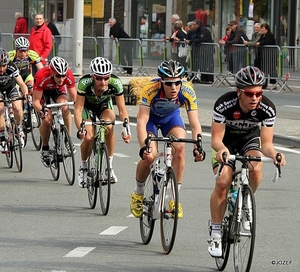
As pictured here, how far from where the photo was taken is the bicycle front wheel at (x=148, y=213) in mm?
9159

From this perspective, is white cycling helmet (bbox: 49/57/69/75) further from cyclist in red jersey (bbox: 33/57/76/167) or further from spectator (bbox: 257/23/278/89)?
spectator (bbox: 257/23/278/89)

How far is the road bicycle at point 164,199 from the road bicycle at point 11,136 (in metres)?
4.97

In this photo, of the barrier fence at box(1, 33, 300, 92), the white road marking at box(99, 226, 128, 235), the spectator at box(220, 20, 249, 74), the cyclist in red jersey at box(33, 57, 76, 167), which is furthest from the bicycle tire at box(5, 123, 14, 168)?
the spectator at box(220, 20, 249, 74)

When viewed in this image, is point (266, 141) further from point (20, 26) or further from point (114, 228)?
point (20, 26)

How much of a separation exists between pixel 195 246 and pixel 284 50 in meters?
17.8

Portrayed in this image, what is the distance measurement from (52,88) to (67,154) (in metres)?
1.10

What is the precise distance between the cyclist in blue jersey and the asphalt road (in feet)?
1.77

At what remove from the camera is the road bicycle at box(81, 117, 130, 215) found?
10.7m

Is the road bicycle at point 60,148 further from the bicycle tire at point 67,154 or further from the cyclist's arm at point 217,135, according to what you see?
the cyclist's arm at point 217,135

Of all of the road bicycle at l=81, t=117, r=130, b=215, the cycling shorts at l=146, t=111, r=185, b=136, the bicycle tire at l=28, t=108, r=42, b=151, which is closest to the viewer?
the cycling shorts at l=146, t=111, r=185, b=136

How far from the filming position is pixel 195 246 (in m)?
9.16

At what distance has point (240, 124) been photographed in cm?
827

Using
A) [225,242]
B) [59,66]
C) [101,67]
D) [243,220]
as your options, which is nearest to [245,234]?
[243,220]

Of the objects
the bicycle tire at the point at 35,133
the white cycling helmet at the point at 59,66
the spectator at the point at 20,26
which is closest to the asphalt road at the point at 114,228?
the white cycling helmet at the point at 59,66
